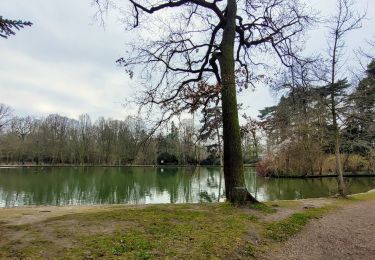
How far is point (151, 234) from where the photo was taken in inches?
234

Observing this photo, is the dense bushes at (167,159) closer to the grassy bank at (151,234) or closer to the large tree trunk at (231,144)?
the large tree trunk at (231,144)

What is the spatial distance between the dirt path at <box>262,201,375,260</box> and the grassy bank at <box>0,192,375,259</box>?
0.29 meters

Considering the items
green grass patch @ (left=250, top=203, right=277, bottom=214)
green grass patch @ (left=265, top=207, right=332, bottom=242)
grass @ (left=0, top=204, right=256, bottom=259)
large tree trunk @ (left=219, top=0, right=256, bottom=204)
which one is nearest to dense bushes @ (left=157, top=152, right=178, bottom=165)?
large tree trunk @ (left=219, top=0, right=256, bottom=204)

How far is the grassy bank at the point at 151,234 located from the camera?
16.0 ft

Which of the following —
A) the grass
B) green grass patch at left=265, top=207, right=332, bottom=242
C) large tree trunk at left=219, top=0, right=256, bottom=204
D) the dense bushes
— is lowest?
green grass patch at left=265, top=207, right=332, bottom=242

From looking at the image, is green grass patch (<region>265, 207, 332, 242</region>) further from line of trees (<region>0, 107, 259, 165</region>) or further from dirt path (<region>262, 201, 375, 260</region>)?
line of trees (<region>0, 107, 259, 165</region>)

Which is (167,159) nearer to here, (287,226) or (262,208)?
(262,208)

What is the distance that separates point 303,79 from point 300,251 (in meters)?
6.33

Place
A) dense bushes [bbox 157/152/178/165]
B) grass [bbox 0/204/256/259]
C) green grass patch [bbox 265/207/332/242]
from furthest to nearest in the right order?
1. dense bushes [bbox 157/152/178/165]
2. green grass patch [bbox 265/207/332/242]
3. grass [bbox 0/204/256/259]

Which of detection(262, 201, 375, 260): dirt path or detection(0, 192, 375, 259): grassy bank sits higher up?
detection(0, 192, 375, 259): grassy bank

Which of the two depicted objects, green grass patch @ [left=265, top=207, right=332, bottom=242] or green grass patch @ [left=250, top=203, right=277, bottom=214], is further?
green grass patch @ [left=250, top=203, right=277, bottom=214]

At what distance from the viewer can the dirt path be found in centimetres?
598

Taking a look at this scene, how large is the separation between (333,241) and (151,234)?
362cm

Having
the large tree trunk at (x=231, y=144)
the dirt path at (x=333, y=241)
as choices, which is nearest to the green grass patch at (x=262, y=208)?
the large tree trunk at (x=231, y=144)
